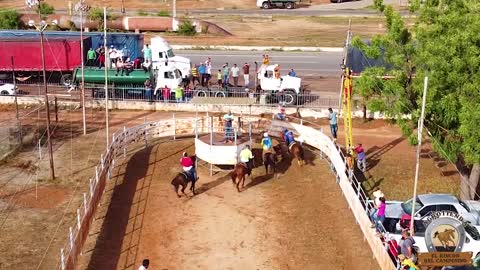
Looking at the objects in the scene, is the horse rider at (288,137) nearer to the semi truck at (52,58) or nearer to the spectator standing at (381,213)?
the spectator standing at (381,213)

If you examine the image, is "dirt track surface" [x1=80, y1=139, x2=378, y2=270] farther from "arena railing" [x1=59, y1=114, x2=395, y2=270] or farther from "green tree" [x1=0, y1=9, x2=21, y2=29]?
"green tree" [x1=0, y1=9, x2=21, y2=29]

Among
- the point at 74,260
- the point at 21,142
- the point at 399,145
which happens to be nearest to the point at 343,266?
the point at 74,260

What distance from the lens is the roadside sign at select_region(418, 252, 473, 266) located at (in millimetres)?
18219

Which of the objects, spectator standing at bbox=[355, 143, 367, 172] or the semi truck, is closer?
spectator standing at bbox=[355, 143, 367, 172]

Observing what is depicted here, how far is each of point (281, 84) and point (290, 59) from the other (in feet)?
49.4

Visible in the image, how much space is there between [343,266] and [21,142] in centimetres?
1770

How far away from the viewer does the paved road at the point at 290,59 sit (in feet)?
161

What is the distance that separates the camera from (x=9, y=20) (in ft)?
202

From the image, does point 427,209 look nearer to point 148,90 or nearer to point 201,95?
point 201,95

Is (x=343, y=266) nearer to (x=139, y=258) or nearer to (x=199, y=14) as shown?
(x=139, y=258)

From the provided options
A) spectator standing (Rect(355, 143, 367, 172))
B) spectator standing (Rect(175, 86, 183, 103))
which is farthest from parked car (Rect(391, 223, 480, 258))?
spectator standing (Rect(175, 86, 183, 103))

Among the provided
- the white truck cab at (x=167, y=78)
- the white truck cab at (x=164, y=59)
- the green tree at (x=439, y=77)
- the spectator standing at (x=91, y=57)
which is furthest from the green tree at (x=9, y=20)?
the green tree at (x=439, y=77)

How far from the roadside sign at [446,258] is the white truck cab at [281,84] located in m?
20.6

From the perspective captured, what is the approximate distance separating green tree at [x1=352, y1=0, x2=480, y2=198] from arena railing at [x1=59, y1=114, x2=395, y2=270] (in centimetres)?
300
